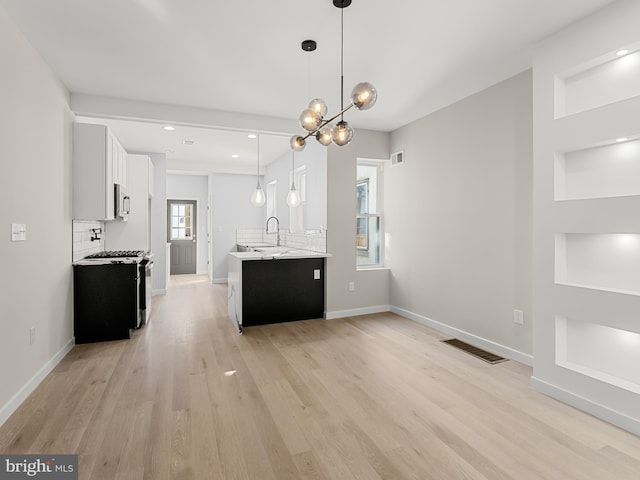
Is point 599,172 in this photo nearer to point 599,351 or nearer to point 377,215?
point 599,351

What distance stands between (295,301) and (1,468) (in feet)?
10.5

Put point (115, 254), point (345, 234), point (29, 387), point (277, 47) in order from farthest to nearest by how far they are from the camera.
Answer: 1. point (345, 234)
2. point (115, 254)
3. point (277, 47)
4. point (29, 387)

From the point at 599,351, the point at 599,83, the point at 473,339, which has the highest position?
the point at 599,83

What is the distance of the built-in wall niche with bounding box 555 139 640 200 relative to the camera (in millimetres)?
2311

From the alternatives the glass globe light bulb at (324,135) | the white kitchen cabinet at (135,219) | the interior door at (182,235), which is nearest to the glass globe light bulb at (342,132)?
the glass globe light bulb at (324,135)

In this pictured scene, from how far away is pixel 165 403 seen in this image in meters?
2.48

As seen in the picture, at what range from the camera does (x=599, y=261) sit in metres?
2.49

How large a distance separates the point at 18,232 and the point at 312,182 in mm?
3722

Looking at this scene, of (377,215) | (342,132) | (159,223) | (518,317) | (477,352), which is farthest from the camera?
(159,223)

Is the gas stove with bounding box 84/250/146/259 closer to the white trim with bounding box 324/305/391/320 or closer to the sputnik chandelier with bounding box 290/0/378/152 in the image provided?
the white trim with bounding box 324/305/391/320

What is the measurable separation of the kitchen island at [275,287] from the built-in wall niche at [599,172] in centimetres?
282

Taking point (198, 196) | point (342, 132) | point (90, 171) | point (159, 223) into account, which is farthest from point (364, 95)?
point (198, 196)

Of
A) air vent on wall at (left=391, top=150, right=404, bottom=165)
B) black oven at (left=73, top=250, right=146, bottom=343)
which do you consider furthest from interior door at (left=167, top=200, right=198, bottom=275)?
air vent on wall at (left=391, top=150, right=404, bottom=165)

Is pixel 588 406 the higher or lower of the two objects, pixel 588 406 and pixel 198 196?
the lower
